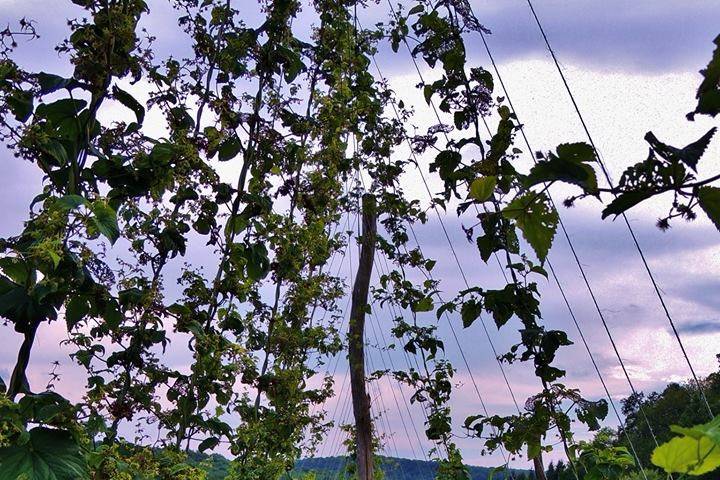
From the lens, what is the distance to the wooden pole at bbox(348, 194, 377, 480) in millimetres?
3732

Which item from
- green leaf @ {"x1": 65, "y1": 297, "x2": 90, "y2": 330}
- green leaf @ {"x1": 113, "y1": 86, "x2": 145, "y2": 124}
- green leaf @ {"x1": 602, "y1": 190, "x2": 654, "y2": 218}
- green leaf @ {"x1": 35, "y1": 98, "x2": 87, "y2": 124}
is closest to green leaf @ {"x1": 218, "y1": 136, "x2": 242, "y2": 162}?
green leaf @ {"x1": 113, "y1": 86, "x2": 145, "y2": 124}

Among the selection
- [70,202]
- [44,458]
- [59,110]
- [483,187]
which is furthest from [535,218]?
[59,110]

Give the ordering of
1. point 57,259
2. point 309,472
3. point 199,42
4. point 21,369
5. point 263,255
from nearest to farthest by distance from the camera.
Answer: point 57,259 → point 21,369 → point 263,255 → point 199,42 → point 309,472

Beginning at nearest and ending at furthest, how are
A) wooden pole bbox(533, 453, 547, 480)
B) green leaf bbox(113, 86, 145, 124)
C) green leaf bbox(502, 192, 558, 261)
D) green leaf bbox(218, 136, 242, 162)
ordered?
green leaf bbox(502, 192, 558, 261)
green leaf bbox(113, 86, 145, 124)
wooden pole bbox(533, 453, 547, 480)
green leaf bbox(218, 136, 242, 162)

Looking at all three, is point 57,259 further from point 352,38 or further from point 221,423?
point 352,38

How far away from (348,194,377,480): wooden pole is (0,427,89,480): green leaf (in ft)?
8.85

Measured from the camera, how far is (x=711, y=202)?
439 millimetres

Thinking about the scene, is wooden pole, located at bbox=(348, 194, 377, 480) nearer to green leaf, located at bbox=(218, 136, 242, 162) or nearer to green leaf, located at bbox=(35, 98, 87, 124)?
green leaf, located at bbox=(218, 136, 242, 162)

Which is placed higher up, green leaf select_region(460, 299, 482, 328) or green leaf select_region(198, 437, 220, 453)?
green leaf select_region(460, 299, 482, 328)

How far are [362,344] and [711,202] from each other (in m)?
3.44

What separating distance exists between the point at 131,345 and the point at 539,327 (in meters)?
0.91

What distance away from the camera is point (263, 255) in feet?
5.51

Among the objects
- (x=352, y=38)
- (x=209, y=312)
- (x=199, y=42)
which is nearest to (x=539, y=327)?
(x=209, y=312)

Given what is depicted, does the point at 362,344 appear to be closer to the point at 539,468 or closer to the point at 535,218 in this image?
the point at 539,468
